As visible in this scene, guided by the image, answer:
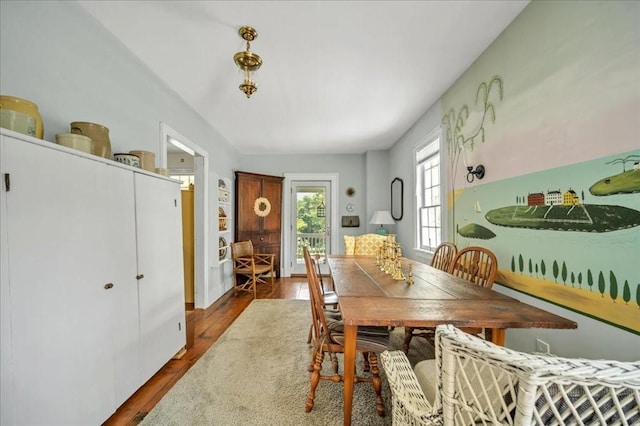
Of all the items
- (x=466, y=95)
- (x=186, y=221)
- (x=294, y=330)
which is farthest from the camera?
(x=186, y=221)

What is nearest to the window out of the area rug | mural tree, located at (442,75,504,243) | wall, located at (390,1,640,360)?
mural tree, located at (442,75,504,243)

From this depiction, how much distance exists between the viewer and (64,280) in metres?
1.19

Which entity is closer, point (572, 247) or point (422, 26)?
point (572, 247)

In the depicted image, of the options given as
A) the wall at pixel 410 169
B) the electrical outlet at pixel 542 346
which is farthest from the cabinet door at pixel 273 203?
the electrical outlet at pixel 542 346

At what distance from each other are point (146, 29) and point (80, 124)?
907 mm

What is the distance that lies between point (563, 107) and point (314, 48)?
173 centimetres

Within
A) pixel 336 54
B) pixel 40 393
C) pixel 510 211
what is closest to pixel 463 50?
pixel 336 54

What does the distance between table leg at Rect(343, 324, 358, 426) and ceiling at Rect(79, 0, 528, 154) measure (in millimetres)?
2014

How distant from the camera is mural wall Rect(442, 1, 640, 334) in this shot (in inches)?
44.8

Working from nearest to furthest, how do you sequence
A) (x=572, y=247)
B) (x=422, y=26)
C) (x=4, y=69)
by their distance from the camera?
(x=4, y=69)
(x=572, y=247)
(x=422, y=26)

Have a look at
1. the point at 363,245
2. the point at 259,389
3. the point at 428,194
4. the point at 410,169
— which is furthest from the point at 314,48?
the point at 363,245

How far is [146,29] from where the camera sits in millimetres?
1810

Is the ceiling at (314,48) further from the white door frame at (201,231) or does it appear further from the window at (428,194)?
the white door frame at (201,231)

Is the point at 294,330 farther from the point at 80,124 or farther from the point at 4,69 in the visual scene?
the point at 4,69
